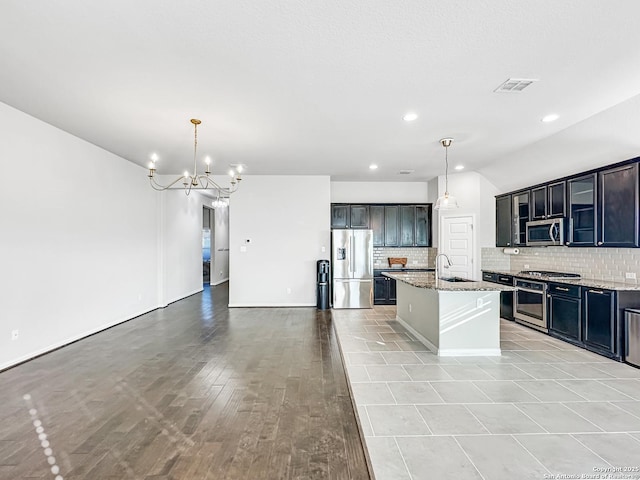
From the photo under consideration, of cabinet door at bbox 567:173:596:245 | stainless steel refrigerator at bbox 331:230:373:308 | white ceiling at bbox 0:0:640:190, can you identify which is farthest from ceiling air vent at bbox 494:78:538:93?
stainless steel refrigerator at bbox 331:230:373:308

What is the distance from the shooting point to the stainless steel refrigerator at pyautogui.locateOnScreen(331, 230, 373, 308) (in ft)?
23.0

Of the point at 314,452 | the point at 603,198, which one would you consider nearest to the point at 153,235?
the point at 314,452

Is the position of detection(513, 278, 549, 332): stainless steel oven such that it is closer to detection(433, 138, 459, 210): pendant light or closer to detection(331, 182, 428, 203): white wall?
detection(433, 138, 459, 210): pendant light

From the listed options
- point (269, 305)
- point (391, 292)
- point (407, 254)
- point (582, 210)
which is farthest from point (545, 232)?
point (269, 305)

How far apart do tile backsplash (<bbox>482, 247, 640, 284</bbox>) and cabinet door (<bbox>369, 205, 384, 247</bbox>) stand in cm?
219

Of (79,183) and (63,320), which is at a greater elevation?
(79,183)

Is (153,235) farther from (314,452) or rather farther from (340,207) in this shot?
(314,452)

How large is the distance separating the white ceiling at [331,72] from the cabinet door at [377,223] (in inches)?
110

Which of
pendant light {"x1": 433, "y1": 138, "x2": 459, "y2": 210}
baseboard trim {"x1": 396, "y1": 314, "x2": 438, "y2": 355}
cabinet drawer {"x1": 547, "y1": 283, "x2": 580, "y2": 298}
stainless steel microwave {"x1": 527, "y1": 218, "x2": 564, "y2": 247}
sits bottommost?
baseboard trim {"x1": 396, "y1": 314, "x2": 438, "y2": 355}

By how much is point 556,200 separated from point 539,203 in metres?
0.39

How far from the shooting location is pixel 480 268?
692 cm

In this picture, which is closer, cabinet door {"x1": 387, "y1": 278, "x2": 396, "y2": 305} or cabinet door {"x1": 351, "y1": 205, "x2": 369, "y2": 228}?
cabinet door {"x1": 387, "y1": 278, "x2": 396, "y2": 305}

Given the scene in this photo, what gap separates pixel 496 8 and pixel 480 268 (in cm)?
568

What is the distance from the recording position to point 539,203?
5.56 meters
